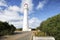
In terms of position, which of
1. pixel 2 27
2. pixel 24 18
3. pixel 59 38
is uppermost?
pixel 24 18

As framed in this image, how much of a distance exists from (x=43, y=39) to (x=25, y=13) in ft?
146

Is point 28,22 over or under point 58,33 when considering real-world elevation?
over

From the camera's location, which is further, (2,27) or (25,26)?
(25,26)

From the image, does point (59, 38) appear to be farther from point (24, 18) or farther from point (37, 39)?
point (24, 18)

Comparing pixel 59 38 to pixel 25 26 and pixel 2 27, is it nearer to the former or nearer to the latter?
pixel 2 27

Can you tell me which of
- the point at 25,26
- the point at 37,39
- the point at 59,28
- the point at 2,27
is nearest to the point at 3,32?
the point at 2,27

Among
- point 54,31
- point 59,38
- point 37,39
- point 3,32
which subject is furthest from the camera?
point 3,32

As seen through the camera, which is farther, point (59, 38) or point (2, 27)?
point (2, 27)

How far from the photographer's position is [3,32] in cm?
3102

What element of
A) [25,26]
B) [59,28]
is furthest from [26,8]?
[59,28]

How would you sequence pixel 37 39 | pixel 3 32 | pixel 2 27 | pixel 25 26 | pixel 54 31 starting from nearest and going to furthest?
pixel 37 39
pixel 54 31
pixel 3 32
pixel 2 27
pixel 25 26

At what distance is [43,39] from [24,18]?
142 feet

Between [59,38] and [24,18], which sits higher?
[24,18]

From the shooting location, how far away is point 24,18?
58406mm
